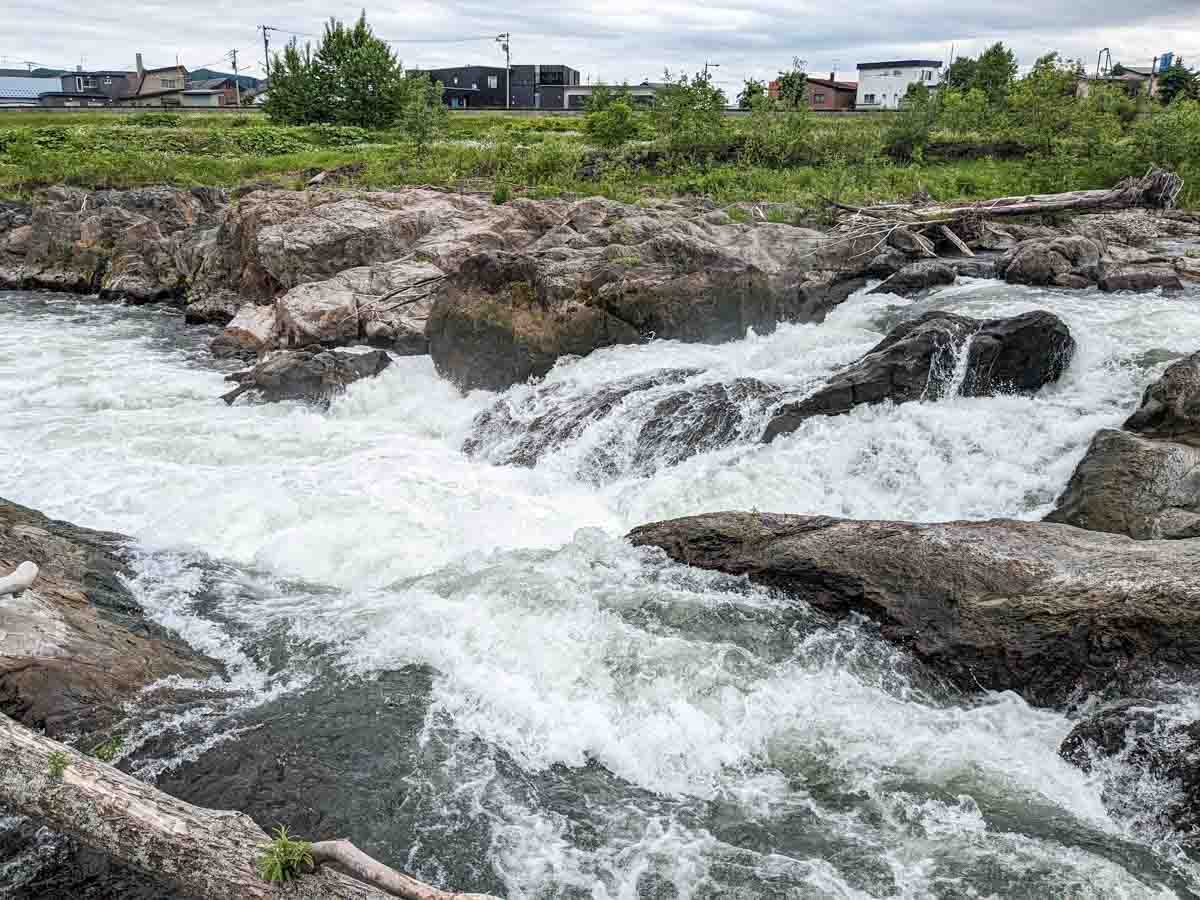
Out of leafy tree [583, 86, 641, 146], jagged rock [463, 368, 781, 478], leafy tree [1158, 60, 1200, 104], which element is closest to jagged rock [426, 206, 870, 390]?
jagged rock [463, 368, 781, 478]

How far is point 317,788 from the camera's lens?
665 centimetres

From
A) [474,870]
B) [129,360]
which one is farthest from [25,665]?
[129,360]

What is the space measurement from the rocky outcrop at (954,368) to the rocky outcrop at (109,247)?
21243 mm

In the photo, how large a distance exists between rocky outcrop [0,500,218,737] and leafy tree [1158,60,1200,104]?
45.6 m

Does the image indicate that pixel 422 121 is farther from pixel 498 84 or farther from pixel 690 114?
pixel 498 84

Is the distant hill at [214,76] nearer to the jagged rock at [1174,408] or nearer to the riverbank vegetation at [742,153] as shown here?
the riverbank vegetation at [742,153]

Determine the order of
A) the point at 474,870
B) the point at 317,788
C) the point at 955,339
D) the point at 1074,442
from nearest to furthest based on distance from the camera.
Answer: the point at 474,870
the point at 317,788
the point at 1074,442
the point at 955,339

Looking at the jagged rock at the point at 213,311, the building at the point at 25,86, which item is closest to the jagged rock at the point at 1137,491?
the jagged rock at the point at 213,311

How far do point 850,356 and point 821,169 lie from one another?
1990cm

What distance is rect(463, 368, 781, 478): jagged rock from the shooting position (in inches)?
511

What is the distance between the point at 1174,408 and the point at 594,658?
6.95 m

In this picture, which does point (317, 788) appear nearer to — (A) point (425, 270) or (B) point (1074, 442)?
(B) point (1074, 442)

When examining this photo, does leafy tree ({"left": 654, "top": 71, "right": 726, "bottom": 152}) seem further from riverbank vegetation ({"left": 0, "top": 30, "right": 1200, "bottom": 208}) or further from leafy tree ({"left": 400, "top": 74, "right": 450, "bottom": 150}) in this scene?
leafy tree ({"left": 400, "top": 74, "right": 450, "bottom": 150})

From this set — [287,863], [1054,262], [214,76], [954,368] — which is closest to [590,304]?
[954,368]
